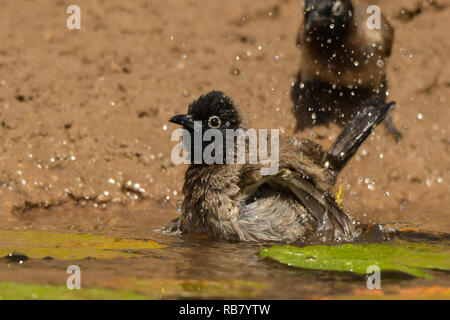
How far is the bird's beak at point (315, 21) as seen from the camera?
758cm

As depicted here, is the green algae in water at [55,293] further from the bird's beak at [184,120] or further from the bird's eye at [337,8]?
the bird's eye at [337,8]

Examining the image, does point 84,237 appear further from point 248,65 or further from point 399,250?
point 248,65

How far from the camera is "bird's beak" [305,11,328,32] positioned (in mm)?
7582

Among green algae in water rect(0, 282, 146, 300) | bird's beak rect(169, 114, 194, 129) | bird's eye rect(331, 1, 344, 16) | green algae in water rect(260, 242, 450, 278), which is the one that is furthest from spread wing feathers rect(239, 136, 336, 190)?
bird's eye rect(331, 1, 344, 16)

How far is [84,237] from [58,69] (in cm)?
332

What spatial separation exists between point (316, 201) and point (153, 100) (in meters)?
3.03

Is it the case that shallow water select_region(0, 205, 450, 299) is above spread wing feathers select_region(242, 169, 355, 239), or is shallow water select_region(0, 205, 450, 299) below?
below

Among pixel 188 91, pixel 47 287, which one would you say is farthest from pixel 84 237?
pixel 188 91

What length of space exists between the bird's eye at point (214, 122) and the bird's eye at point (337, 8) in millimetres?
3077

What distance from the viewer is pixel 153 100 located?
7367 millimetres

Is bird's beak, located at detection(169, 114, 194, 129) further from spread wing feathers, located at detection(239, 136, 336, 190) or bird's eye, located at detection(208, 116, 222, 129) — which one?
spread wing feathers, located at detection(239, 136, 336, 190)

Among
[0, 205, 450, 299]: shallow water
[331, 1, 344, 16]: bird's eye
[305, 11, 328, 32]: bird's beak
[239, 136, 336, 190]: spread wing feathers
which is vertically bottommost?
[0, 205, 450, 299]: shallow water

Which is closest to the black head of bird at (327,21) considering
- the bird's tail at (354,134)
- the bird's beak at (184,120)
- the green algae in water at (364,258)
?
the bird's tail at (354,134)
